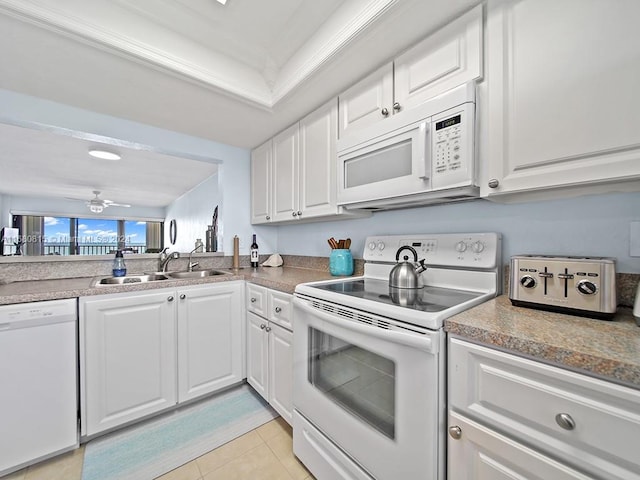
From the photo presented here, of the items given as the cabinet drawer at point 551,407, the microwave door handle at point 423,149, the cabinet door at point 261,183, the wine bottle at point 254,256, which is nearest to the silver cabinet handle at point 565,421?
the cabinet drawer at point 551,407

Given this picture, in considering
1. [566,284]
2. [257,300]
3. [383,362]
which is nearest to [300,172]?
[257,300]

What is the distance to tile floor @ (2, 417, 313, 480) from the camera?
4.22 feet

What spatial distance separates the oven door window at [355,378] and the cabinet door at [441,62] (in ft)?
3.86

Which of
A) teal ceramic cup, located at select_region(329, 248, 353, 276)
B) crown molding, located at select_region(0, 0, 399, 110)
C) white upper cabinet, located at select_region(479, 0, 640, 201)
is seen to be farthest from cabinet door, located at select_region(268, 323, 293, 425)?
crown molding, located at select_region(0, 0, 399, 110)

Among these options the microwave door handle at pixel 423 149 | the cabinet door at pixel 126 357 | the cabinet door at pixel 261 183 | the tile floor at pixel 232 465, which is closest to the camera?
the microwave door handle at pixel 423 149

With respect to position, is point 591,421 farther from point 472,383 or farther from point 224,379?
point 224,379

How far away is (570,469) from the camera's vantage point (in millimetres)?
604

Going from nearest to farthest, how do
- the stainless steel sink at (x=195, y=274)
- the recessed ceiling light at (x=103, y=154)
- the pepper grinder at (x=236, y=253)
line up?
the stainless steel sink at (x=195, y=274) < the pepper grinder at (x=236, y=253) < the recessed ceiling light at (x=103, y=154)

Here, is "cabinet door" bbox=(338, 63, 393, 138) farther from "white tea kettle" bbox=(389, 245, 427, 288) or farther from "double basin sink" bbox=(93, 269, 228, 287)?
"double basin sink" bbox=(93, 269, 228, 287)

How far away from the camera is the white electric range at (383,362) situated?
0.83m

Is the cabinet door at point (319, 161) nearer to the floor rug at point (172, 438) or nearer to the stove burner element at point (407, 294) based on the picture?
the stove burner element at point (407, 294)

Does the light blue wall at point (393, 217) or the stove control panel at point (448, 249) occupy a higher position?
the light blue wall at point (393, 217)

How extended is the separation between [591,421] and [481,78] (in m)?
1.16

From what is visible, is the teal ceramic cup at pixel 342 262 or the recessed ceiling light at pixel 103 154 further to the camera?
the recessed ceiling light at pixel 103 154
